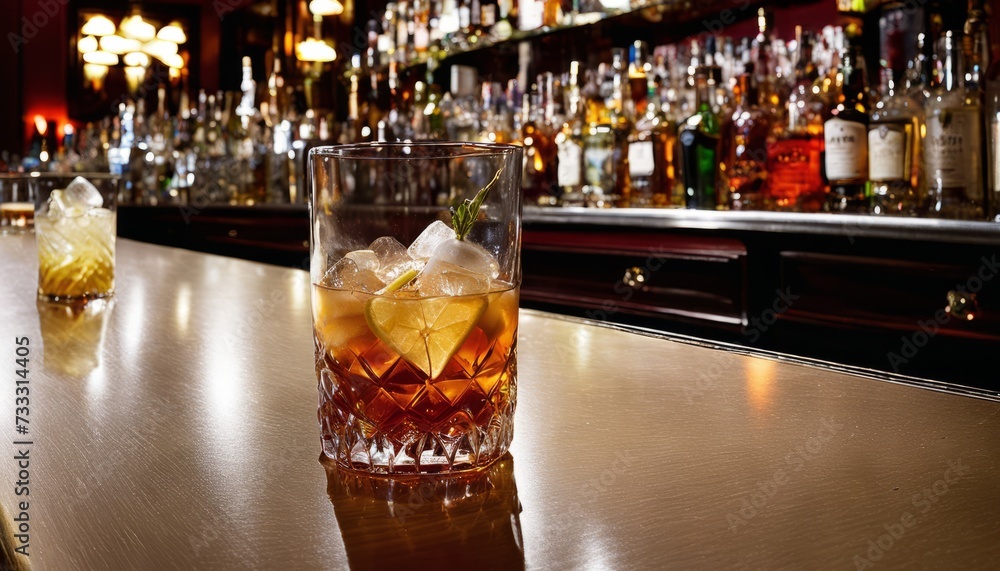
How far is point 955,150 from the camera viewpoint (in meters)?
1.63

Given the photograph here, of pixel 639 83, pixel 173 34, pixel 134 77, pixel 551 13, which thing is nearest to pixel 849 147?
pixel 639 83

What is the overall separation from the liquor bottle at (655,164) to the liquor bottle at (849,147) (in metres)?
0.47

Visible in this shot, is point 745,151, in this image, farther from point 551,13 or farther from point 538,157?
point 551,13

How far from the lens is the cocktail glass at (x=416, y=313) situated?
0.43 m

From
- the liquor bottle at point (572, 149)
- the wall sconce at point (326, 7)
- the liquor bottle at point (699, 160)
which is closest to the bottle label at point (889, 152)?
the liquor bottle at point (699, 160)

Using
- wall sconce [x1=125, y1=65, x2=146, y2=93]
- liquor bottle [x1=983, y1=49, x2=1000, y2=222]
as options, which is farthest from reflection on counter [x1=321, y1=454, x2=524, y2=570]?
wall sconce [x1=125, y1=65, x2=146, y2=93]

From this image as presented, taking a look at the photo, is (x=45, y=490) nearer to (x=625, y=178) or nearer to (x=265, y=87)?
(x=625, y=178)

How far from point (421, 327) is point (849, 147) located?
158 centimetres

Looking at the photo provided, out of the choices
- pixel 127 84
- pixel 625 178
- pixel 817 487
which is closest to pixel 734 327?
pixel 625 178

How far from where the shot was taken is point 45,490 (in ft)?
1.26

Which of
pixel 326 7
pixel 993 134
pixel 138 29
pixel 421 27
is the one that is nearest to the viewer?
pixel 993 134

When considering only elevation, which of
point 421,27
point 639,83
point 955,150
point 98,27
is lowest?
point 955,150

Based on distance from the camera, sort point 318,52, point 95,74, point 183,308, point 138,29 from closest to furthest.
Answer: point 183,308 < point 318,52 < point 138,29 < point 95,74

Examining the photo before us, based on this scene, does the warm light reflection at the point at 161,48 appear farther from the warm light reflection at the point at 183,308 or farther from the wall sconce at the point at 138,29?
the warm light reflection at the point at 183,308
